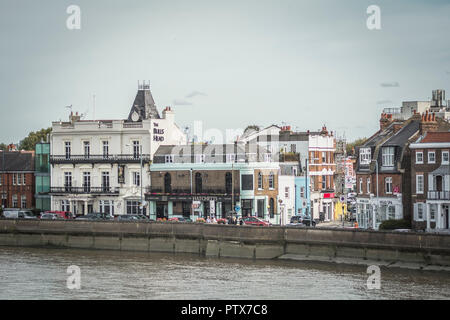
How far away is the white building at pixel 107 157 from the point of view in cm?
9019

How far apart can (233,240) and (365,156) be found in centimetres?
1597

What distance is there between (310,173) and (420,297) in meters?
43.0

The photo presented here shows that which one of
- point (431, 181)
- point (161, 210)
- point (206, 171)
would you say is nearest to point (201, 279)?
point (431, 181)

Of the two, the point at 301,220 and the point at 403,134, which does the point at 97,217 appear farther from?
the point at 403,134

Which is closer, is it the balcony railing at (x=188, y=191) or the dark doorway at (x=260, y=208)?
the dark doorway at (x=260, y=208)

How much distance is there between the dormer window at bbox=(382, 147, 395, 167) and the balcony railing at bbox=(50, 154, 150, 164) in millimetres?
26013

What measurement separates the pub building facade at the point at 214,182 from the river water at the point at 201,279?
15123 mm

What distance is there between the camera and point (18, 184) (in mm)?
100188

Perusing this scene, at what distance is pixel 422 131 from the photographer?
7250cm

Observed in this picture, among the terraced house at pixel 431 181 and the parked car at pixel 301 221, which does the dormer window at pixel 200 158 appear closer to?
the parked car at pixel 301 221

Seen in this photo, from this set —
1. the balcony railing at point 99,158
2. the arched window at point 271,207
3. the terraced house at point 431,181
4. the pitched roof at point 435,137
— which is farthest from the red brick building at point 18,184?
the pitched roof at point 435,137
